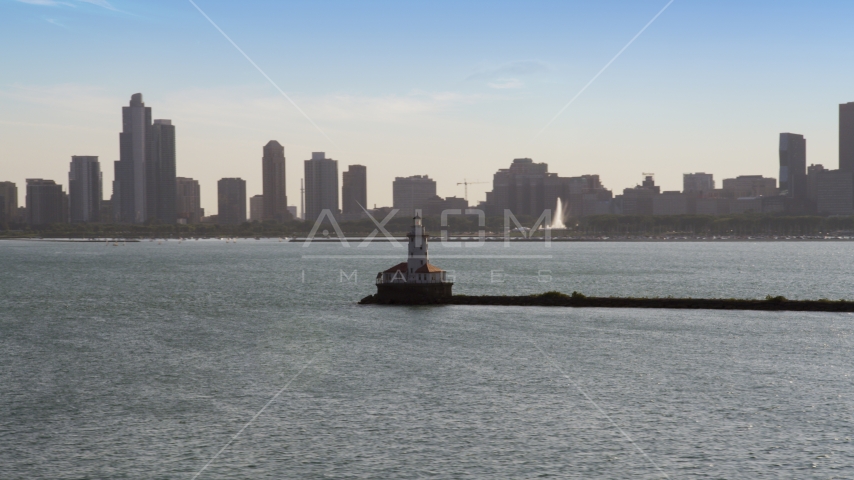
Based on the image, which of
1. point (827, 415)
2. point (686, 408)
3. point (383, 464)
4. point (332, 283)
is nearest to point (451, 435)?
point (383, 464)

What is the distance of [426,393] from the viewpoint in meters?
40.6

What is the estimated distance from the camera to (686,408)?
123ft

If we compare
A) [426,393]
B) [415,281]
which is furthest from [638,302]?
[426,393]

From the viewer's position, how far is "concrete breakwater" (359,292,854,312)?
73.8m

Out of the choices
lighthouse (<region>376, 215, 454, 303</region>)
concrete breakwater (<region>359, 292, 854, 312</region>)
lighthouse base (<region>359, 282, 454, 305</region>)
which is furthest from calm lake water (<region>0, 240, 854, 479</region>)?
lighthouse (<region>376, 215, 454, 303</region>)

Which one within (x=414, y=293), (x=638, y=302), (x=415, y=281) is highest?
(x=415, y=281)

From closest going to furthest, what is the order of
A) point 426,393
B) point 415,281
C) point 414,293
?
point 426,393, point 414,293, point 415,281

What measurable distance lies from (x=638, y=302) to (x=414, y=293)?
75.3 ft

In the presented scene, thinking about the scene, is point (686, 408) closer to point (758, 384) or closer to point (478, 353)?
point (758, 384)

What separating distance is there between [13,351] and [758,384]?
49.4m

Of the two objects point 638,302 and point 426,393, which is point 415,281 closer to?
point 638,302

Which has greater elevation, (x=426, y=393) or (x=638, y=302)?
(x=638, y=302)

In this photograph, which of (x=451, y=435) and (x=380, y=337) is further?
(x=380, y=337)

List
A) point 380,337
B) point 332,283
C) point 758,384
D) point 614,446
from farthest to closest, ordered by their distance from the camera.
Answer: point 332,283, point 380,337, point 758,384, point 614,446
